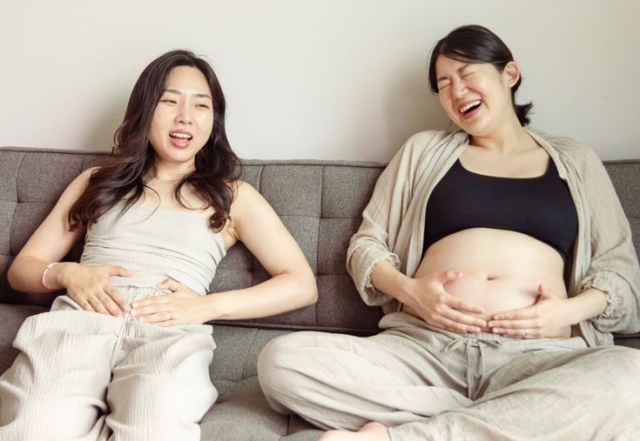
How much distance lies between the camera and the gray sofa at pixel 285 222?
1526 millimetres

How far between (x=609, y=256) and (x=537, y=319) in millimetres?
296

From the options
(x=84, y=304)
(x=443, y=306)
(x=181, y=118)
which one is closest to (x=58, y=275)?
(x=84, y=304)

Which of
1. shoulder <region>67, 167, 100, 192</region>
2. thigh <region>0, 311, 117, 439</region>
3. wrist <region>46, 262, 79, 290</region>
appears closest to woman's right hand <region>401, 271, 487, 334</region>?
thigh <region>0, 311, 117, 439</region>

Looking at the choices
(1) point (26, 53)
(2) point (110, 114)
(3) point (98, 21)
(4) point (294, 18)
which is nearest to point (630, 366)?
(4) point (294, 18)

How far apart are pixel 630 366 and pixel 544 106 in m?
0.97

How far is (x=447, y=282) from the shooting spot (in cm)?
135

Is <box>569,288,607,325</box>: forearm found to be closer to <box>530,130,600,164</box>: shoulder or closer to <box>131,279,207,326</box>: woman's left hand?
<box>530,130,600,164</box>: shoulder

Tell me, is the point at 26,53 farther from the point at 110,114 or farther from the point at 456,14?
the point at 456,14

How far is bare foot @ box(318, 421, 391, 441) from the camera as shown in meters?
1.02

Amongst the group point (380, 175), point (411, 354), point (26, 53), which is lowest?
point (411, 354)

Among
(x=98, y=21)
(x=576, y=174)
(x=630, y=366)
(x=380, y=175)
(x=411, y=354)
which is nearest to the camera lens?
(x=630, y=366)

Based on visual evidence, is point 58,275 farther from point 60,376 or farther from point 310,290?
point 310,290

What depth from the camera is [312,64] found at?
1891 millimetres

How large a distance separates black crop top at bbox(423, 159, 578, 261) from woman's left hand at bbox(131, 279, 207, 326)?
618 mm
